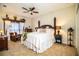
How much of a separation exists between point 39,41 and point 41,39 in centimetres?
5

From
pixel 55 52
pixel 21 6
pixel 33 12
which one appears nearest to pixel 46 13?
pixel 33 12

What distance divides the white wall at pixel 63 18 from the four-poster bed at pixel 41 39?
4.7 inches

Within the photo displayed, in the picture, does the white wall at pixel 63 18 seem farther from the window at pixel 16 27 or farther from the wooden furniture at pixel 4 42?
the wooden furniture at pixel 4 42

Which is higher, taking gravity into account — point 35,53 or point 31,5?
point 31,5

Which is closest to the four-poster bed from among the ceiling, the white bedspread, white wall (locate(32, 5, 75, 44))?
the white bedspread

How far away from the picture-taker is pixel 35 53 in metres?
2.13

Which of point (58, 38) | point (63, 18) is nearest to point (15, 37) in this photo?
point (58, 38)

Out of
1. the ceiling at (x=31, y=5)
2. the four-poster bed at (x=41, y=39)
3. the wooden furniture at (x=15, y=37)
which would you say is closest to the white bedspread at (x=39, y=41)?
the four-poster bed at (x=41, y=39)

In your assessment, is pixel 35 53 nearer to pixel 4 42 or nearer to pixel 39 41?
pixel 39 41

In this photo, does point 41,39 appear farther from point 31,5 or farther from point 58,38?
point 31,5

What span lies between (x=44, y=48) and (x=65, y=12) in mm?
813

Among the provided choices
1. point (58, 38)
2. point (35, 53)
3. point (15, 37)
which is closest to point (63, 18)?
point (58, 38)

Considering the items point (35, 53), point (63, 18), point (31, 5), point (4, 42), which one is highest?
point (31, 5)

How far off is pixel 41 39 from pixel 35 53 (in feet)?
1.01
